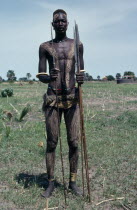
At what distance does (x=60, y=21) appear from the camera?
13.1 feet

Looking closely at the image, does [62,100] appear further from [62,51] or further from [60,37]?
[60,37]

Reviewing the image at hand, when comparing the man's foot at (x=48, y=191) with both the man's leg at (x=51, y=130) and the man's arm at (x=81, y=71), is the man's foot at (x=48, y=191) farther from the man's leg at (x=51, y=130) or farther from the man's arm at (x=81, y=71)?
the man's arm at (x=81, y=71)

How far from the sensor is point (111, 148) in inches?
253

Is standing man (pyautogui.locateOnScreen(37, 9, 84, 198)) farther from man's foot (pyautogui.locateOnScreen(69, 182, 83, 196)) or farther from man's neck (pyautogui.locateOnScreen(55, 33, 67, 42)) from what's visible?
man's foot (pyautogui.locateOnScreen(69, 182, 83, 196))

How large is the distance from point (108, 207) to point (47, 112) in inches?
55.8

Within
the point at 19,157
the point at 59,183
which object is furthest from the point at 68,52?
the point at 19,157

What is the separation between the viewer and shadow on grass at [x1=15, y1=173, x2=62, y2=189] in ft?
15.2

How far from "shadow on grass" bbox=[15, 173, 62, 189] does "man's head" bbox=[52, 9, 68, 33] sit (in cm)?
220

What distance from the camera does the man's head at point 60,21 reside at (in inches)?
157

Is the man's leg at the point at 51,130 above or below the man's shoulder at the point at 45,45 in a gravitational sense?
below

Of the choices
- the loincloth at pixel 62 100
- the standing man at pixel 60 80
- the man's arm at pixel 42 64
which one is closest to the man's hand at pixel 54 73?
the standing man at pixel 60 80

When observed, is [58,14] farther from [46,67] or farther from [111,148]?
[111,148]

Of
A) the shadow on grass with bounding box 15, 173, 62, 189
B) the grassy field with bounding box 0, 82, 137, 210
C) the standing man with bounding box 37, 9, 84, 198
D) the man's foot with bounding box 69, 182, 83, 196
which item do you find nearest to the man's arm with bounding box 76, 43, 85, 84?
the standing man with bounding box 37, 9, 84, 198

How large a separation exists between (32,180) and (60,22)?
238 cm
